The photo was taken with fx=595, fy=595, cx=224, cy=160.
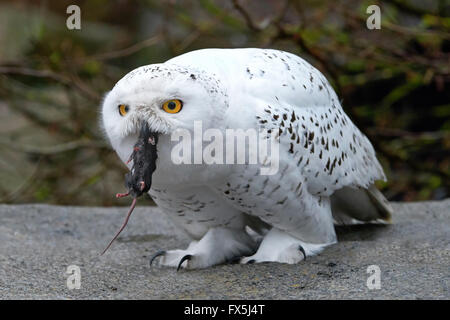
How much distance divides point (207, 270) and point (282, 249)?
291 millimetres

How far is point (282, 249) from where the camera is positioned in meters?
2.23

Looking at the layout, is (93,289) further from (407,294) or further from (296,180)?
(407,294)

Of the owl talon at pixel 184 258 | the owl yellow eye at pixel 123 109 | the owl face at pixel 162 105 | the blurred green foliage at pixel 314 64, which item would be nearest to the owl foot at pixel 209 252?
the owl talon at pixel 184 258

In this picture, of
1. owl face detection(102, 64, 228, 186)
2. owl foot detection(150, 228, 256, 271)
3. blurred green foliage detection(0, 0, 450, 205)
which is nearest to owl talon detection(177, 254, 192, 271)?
owl foot detection(150, 228, 256, 271)

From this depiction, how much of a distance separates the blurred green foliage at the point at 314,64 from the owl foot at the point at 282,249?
5.57 feet

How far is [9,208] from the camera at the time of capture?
3244 millimetres

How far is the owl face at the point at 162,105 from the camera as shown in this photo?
5.67 feet

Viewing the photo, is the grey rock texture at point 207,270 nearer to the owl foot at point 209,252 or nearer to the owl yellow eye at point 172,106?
the owl foot at point 209,252

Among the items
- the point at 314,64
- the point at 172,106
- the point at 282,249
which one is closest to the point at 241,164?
Result: the point at 172,106

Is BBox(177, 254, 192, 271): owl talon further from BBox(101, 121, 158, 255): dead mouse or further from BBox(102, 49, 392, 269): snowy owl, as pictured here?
BBox(101, 121, 158, 255): dead mouse

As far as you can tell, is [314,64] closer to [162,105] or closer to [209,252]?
[209,252]

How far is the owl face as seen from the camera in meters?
1.73
